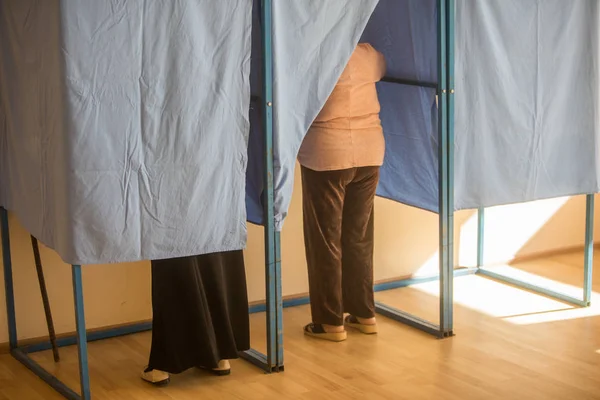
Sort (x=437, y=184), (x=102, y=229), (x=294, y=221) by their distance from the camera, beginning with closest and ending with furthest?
(x=102, y=229)
(x=437, y=184)
(x=294, y=221)

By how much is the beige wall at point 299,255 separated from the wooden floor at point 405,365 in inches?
6.1

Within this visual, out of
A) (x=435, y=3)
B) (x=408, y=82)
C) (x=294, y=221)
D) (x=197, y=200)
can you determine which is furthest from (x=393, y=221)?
(x=197, y=200)

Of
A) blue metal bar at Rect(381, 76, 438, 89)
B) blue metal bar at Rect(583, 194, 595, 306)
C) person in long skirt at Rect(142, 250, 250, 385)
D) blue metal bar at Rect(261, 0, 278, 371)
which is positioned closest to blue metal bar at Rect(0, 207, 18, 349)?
person in long skirt at Rect(142, 250, 250, 385)

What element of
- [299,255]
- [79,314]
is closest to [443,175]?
[299,255]

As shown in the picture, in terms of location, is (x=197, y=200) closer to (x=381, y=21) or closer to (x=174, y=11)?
(x=174, y=11)

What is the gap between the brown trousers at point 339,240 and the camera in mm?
3922

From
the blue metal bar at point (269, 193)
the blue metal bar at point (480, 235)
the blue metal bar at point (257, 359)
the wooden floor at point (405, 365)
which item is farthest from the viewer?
the blue metal bar at point (480, 235)

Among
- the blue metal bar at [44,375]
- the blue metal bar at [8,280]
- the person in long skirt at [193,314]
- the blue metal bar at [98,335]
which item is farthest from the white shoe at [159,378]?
the blue metal bar at [8,280]

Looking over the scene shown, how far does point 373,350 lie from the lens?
13.0 feet

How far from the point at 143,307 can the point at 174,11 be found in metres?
1.55

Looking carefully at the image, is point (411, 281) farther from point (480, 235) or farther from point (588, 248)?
point (588, 248)

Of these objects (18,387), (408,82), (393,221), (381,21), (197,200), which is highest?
(381,21)

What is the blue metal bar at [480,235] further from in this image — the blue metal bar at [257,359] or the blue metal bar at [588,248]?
the blue metal bar at [257,359]

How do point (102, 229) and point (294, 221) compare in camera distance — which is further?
point (294, 221)
